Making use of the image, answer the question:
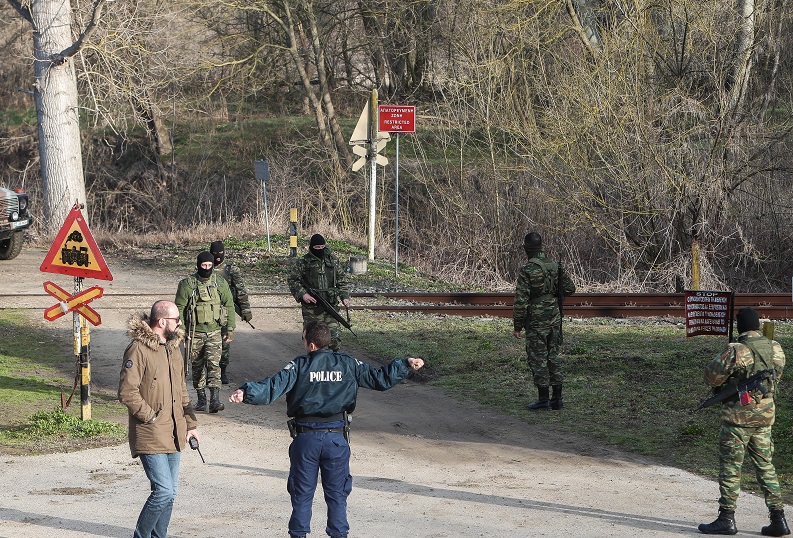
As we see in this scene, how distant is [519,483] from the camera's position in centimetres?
868

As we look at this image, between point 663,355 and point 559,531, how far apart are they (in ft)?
20.8

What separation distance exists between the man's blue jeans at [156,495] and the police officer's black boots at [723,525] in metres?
3.70

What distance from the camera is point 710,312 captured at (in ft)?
38.5

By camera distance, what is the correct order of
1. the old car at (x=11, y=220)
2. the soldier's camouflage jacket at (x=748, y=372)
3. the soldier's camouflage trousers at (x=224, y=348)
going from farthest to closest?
the old car at (x=11, y=220), the soldier's camouflage trousers at (x=224, y=348), the soldier's camouflage jacket at (x=748, y=372)

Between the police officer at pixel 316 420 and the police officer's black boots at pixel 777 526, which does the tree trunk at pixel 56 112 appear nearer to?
the police officer at pixel 316 420

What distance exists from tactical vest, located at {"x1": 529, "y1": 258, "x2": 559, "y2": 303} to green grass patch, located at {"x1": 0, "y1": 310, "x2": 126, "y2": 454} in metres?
4.52

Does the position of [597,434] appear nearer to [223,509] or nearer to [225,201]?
[223,509]

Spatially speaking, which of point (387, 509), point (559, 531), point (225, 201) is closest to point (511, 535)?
point (559, 531)

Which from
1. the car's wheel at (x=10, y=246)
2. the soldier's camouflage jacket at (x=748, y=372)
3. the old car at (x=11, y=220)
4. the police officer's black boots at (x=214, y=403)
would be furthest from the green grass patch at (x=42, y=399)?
the car's wheel at (x=10, y=246)

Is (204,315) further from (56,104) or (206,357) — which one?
(56,104)

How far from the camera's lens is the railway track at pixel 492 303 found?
16.5 metres

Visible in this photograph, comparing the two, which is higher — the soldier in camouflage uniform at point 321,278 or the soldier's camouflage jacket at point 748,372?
the soldier in camouflage uniform at point 321,278

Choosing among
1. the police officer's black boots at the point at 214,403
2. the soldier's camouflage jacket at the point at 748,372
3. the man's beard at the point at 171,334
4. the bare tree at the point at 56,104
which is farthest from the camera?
the bare tree at the point at 56,104

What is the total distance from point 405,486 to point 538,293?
3.30 m
